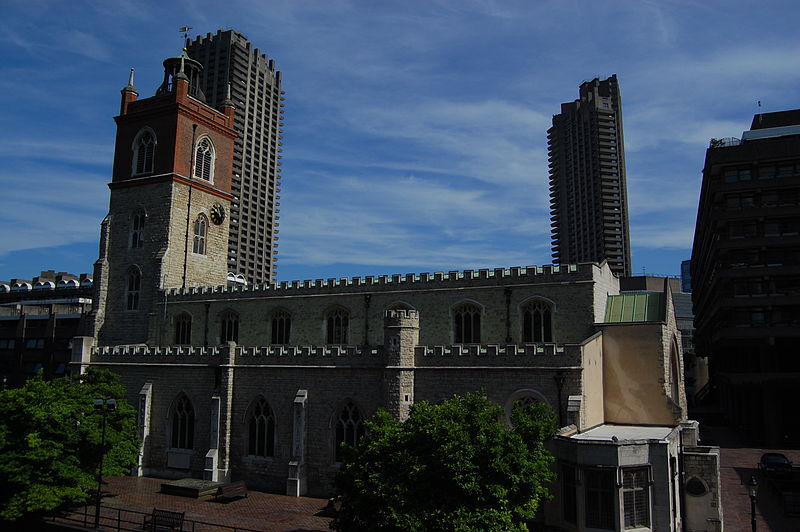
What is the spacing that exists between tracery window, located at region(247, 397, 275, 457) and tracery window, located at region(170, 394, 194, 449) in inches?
176

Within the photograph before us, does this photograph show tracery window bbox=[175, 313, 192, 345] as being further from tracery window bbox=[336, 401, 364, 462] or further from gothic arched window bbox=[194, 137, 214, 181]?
tracery window bbox=[336, 401, 364, 462]

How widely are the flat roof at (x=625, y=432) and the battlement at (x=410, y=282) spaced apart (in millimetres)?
8242

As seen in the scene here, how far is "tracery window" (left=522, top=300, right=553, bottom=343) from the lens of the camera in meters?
36.1

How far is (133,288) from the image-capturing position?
1885 inches

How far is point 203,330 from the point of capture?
45594 millimetres

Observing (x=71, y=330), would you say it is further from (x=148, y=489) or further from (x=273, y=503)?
(x=273, y=503)

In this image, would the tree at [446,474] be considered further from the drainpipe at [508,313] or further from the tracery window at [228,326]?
the tracery window at [228,326]

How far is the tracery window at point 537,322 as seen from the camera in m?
36.1

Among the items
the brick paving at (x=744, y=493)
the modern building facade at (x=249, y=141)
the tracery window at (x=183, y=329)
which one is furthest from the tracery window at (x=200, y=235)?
the modern building facade at (x=249, y=141)

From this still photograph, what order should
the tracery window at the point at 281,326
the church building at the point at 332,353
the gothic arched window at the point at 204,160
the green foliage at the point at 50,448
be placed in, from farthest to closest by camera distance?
1. the gothic arched window at the point at 204,160
2. the tracery window at the point at 281,326
3. the green foliage at the point at 50,448
4. the church building at the point at 332,353

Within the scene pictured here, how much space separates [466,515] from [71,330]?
177 ft

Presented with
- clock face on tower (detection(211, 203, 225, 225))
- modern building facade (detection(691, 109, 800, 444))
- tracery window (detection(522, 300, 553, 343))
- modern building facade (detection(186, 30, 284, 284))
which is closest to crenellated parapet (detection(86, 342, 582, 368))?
tracery window (detection(522, 300, 553, 343))

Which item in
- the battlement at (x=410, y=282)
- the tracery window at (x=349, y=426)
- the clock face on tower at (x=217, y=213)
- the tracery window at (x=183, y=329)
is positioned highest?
the clock face on tower at (x=217, y=213)

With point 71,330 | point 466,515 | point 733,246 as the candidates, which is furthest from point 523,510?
point 71,330
